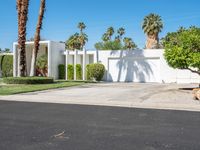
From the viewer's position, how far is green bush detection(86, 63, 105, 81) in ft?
95.0

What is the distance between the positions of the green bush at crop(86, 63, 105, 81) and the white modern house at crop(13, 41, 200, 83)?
2.94ft

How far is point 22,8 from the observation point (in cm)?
2470

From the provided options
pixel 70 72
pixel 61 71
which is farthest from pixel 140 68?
pixel 61 71

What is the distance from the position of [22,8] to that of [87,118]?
1770 centimetres

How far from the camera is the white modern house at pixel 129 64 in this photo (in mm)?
27414

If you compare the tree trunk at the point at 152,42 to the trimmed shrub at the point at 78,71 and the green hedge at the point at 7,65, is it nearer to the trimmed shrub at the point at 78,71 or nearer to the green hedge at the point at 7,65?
the trimmed shrub at the point at 78,71

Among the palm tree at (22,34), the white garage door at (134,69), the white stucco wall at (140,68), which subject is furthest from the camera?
the white garage door at (134,69)

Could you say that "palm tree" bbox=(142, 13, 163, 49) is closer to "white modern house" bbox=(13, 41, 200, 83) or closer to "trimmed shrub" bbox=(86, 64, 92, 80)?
"white modern house" bbox=(13, 41, 200, 83)

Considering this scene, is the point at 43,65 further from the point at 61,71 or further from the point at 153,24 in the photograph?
the point at 153,24

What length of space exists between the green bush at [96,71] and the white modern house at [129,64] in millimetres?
896

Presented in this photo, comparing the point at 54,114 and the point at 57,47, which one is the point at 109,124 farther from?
the point at 57,47

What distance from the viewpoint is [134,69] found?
29188 mm

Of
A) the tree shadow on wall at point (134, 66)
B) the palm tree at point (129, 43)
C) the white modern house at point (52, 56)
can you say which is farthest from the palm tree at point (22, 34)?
the palm tree at point (129, 43)

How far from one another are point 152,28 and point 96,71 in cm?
2383
